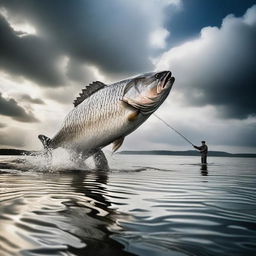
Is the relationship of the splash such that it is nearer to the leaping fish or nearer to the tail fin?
the tail fin

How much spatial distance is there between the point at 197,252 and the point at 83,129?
7.67m

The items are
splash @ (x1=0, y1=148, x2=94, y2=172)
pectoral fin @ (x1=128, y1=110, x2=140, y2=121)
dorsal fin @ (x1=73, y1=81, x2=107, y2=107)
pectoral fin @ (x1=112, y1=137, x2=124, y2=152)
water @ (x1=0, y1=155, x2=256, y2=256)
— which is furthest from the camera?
splash @ (x1=0, y1=148, x2=94, y2=172)

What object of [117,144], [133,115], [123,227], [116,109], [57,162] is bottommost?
[123,227]

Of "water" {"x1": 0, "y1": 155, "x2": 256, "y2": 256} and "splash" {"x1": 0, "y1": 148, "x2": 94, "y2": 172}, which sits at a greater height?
"splash" {"x1": 0, "y1": 148, "x2": 94, "y2": 172}

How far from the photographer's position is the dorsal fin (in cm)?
952

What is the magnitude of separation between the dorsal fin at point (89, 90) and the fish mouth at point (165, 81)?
6.59 ft

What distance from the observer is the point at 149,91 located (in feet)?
27.4

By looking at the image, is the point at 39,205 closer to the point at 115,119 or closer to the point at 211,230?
the point at 211,230

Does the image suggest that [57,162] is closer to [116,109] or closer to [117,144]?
[117,144]

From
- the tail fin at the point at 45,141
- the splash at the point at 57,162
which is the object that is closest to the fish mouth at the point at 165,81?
the splash at the point at 57,162

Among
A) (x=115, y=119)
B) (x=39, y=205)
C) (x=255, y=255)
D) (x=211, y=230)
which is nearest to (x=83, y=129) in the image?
(x=115, y=119)

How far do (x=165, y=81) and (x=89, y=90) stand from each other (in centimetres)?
278

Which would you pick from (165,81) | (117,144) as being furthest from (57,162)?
(165,81)

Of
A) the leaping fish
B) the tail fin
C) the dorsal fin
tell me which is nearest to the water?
the leaping fish
